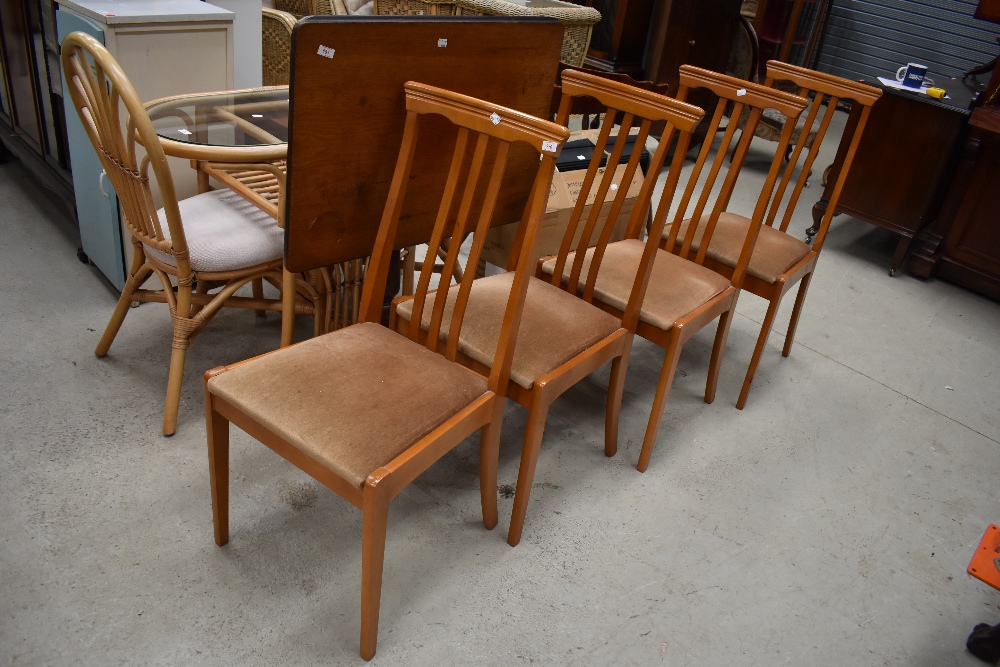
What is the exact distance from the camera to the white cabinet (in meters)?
2.21

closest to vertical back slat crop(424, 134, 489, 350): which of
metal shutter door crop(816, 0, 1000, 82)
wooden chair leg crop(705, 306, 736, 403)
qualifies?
wooden chair leg crop(705, 306, 736, 403)

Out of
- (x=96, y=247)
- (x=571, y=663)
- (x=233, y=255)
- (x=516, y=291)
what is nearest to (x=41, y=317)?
(x=96, y=247)

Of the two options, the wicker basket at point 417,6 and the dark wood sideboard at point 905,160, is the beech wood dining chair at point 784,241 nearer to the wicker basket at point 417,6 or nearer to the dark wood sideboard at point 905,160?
the dark wood sideboard at point 905,160

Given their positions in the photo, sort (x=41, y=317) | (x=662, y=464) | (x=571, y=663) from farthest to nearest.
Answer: (x=41, y=317) → (x=662, y=464) → (x=571, y=663)

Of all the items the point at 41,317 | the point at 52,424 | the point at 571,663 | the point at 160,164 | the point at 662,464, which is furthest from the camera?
the point at 41,317

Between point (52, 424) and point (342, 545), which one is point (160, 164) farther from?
point (342, 545)

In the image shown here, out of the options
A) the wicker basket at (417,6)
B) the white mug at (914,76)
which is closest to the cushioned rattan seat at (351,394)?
the wicker basket at (417,6)

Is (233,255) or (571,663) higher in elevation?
(233,255)

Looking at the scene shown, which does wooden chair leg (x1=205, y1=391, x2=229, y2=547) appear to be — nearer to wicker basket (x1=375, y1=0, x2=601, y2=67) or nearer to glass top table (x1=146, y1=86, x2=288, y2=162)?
glass top table (x1=146, y1=86, x2=288, y2=162)

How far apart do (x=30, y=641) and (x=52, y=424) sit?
0.68m

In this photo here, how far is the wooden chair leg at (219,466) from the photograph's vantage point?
1.58 meters

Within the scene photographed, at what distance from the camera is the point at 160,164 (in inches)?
69.6

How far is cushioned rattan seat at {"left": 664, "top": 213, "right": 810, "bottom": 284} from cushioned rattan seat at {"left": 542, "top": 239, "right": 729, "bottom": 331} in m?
0.17

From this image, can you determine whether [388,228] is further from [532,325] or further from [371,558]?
[371,558]
